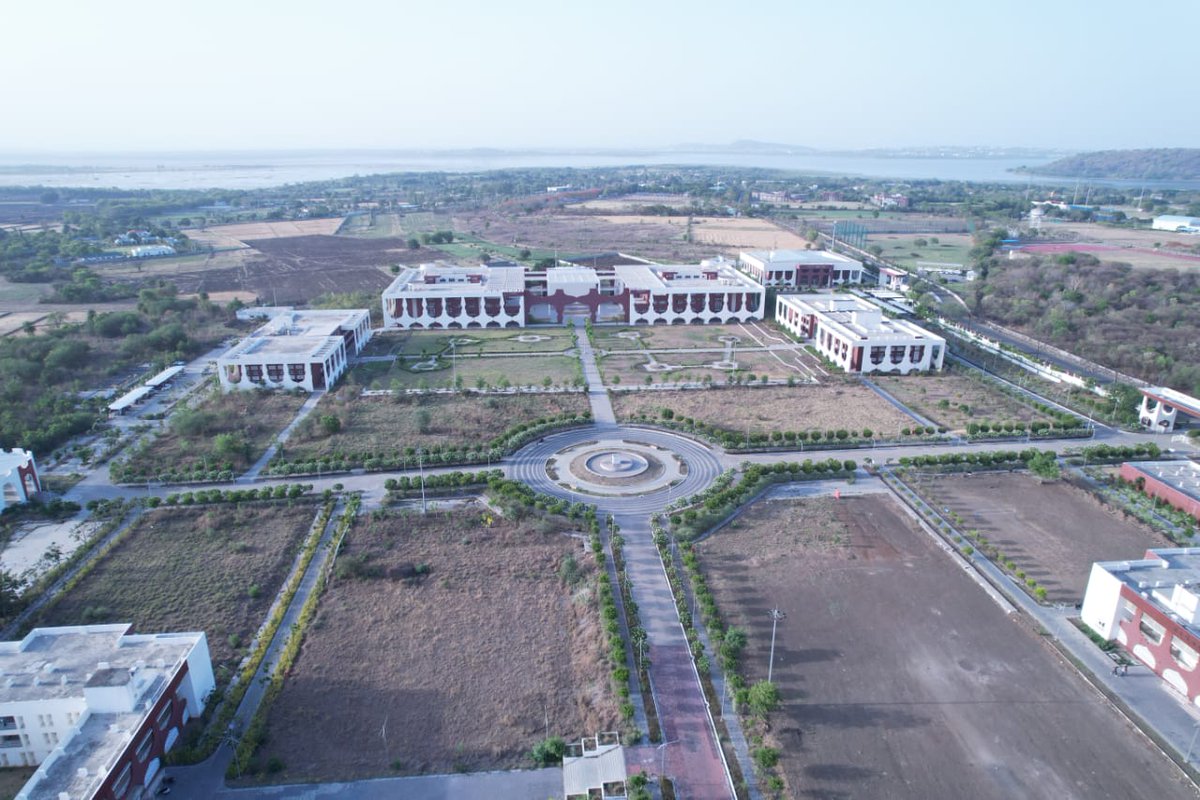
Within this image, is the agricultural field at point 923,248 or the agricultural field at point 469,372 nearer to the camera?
the agricultural field at point 469,372

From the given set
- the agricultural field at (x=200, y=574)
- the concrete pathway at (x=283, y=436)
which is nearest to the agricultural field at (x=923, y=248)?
the concrete pathway at (x=283, y=436)

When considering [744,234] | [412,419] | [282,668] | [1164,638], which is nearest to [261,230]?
[744,234]

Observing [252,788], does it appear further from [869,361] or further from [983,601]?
[869,361]

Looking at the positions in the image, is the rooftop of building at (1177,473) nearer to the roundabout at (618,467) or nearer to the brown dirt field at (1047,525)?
the brown dirt field at (1047,525)

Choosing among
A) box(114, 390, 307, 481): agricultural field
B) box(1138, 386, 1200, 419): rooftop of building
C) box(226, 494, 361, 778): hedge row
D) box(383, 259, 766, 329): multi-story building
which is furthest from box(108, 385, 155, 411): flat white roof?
box(1138, 386, 1200, 419): rooftop of building

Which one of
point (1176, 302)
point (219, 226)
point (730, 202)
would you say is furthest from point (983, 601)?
point (730, 202)

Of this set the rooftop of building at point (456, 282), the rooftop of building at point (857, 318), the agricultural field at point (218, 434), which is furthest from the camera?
the rooftop of building at point (456, 282)
